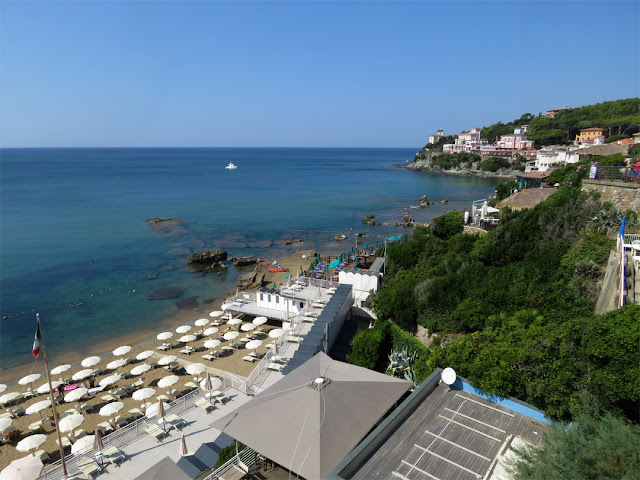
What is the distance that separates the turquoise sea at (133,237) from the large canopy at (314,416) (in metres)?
17.3

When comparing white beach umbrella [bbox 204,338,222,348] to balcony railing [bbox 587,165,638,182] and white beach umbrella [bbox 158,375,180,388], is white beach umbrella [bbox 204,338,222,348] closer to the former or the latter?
white beach umbrella [bbox 158,375,180,388]

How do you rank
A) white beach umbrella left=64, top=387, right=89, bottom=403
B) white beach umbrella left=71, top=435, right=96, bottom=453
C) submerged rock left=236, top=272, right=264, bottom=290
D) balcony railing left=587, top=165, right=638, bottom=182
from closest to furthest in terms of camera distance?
white beach umbrella left=71, top=435, right=96, bottom=453
white beach umbrella left=64, top=387, right=89, bottom=403
balcony railing left=587, top=165, right=638, bottom=182
submerged rock left=236, top=272, right=264, bottom=290

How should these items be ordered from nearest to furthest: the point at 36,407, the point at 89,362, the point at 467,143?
the point at 36,407, the point at 89,362, the point at 467,143

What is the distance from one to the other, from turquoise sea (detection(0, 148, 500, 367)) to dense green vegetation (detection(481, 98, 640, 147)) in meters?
31.2

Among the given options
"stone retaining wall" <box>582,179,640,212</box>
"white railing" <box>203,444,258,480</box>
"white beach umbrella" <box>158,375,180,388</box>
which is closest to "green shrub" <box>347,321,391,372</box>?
"white railing" <box>203,444,258,480</box>

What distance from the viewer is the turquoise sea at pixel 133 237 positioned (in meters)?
24.3

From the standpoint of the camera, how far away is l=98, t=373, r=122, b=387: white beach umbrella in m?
16.0

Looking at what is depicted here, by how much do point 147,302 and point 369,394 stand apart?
21943 millimetres

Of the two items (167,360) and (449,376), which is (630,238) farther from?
(167,360)

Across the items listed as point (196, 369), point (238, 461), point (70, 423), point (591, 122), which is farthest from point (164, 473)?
point (591, 122)

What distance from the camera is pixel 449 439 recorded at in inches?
293

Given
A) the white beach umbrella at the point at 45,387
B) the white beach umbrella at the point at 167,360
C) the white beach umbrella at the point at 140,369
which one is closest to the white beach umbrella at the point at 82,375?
the white beach umbrella at the point at 45,387

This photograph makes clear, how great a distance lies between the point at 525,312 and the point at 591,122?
10454 cm

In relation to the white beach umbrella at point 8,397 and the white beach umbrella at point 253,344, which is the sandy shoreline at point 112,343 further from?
the white beach umbrella at point 253,344
